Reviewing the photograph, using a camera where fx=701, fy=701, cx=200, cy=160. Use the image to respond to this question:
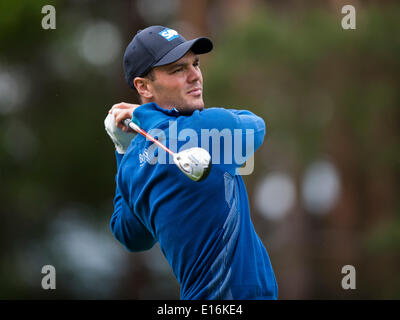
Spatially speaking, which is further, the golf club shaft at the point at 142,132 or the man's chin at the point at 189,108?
the man's chin at the point at 189,108

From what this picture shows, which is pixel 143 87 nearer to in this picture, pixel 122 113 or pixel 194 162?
pixel 122 113

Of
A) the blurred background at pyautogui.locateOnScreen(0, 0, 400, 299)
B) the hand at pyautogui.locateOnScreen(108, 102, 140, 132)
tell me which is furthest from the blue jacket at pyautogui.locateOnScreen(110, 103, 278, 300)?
the blurred background at pyautogui.locateOnScreen(0, 0, 400, 299)

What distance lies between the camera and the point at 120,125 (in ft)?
10.5

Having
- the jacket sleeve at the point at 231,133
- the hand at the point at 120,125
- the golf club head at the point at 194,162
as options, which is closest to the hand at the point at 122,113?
the hand at the point at 120,125

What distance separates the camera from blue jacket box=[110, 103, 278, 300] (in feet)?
9.39

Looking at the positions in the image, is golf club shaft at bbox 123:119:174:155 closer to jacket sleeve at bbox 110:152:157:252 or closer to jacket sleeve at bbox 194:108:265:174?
jacket sleeve at bbox 194:108:265:174

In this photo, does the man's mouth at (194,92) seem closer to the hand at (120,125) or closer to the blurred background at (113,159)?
the hand at (120,125)

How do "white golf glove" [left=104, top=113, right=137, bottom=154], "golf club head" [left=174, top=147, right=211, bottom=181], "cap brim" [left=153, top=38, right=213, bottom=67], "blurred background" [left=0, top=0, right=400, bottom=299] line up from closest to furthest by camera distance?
"golf club head" [left=174, top=147, right=211, bottom=181] → "cap brim" [left=153, top=38, right=213, bottom=67] → "white golf glove" [left=104, top=113, right=137, bottom=154] → "blurred background" [left=0, top=0, right=400, bottom=299]

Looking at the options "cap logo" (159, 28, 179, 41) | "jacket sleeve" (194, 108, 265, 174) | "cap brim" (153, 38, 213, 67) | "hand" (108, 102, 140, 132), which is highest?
"cap logo" (159, 28, 179, 41)

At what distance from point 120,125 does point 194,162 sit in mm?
678

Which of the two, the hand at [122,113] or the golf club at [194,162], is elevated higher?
the hand at [122,113]

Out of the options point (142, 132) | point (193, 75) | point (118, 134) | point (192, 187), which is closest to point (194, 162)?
point (192, 187)

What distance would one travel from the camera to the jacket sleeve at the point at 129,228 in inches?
131
